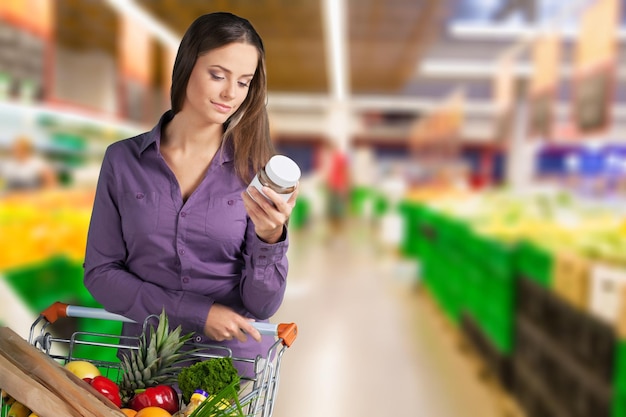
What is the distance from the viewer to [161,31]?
817 millimetres

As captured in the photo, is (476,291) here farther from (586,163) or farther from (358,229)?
(586,163)

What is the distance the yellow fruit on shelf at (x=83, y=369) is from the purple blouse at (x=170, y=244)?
59 mm

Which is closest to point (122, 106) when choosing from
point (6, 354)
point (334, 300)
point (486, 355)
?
point (6, 354)

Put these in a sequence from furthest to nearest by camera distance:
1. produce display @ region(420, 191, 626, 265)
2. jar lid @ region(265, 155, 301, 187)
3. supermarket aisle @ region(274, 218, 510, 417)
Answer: produce display @ region(420, 191, 626, 265) → supermarket aisle @ region(274, 218, 510, 417) → jar lid @ region(265, 155, 301, 187)

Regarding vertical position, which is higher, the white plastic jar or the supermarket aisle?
the white plastic jar

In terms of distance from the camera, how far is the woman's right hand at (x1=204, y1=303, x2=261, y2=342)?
69cm

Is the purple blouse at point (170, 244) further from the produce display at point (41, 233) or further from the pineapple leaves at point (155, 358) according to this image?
the produce display at point (41, 233)

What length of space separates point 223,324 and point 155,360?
0.07 metres


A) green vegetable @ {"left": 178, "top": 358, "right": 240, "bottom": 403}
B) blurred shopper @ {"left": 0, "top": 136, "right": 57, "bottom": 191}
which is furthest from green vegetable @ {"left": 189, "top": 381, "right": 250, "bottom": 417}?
blurred shopper @ {"left": 0, "top": 136, "right": 57, "bottom": 191}

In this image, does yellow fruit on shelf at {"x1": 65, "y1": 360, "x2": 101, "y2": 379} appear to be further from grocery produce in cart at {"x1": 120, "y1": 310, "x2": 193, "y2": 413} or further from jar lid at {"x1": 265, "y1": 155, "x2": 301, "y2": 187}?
jar lid at {"x1": 265, "y1": 155, "x2": 301, "y2": 187}

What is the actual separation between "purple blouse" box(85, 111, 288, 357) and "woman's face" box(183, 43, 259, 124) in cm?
4

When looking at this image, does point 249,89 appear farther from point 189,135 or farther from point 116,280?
point 116,280

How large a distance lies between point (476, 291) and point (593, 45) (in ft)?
8.31

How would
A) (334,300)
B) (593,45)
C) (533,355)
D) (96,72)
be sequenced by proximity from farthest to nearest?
(334,300)
(593,45)
(533,355)
(96,72)
